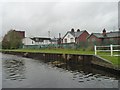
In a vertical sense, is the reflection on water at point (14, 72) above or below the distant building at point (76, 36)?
below

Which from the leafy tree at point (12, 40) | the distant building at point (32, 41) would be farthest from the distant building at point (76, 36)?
the distant building at point (32, 41)

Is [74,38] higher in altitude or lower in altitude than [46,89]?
higher

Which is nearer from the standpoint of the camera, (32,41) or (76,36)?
(76,36)

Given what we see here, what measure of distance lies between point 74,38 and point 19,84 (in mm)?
59022

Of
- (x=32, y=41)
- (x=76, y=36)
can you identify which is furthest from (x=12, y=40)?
(x=32, y=41)

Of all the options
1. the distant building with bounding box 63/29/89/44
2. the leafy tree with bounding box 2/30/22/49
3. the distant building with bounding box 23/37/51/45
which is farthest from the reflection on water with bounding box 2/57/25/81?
the distant building with bounding box 23/37/51/45

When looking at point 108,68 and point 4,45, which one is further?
point 4,45

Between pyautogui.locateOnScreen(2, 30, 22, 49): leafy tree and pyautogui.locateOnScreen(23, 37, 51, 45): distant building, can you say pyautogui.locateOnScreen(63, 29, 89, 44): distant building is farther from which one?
pyautogui.locateOnScreen(23, 37, 51, 45): distant building

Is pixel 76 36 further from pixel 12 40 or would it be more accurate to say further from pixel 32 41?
pixel 32 41

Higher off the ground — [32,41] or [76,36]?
[76,36]

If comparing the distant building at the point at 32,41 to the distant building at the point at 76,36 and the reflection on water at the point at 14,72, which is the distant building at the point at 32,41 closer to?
the distant building at the point at 76,36

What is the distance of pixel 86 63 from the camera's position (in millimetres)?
28375

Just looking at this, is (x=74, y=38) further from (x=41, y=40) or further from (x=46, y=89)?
(x=46, y=89)

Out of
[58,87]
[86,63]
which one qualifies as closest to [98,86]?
[58,87]
